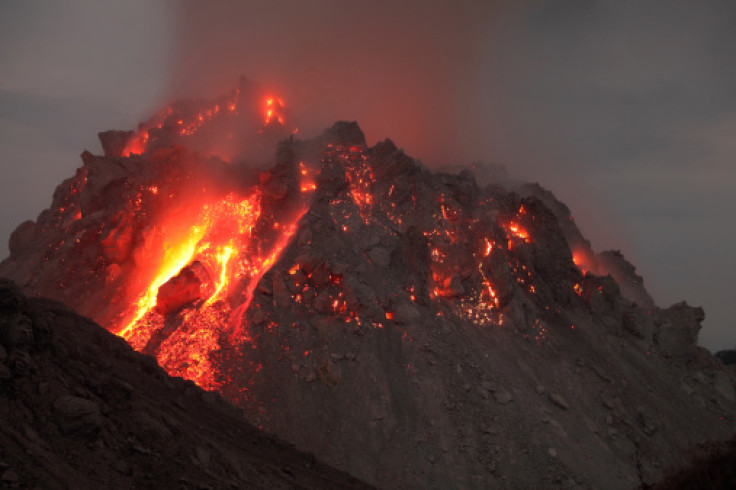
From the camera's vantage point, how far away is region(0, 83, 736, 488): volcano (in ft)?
Answer: 84.1

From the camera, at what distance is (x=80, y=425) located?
10.3 meters

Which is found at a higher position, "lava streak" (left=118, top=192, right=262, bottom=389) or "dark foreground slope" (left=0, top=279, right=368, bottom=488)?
"lava streak" (left=118, top=192, right=262, bottom=389)

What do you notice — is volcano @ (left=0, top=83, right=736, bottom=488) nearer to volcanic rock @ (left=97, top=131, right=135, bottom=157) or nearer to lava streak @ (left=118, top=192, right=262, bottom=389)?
lava streak @ (left=118, top=192, right=262, bottom=389)

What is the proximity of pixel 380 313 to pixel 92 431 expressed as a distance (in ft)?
71.7

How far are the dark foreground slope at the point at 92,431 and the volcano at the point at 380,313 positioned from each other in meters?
10.6

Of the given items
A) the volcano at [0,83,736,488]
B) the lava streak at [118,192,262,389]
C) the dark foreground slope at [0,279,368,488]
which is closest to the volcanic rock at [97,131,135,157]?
the volcano at [0,83,736,488]

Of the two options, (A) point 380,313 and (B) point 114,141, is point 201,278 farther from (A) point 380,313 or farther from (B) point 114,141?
(B) point 114,141

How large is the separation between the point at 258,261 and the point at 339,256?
21.0ft

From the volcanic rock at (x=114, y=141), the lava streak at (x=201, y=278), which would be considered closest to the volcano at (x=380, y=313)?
the lava streak at (x=201, y=278)

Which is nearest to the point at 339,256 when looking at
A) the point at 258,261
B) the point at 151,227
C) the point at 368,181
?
the point at 258,261

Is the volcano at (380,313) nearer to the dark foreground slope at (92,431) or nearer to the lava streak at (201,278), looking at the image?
the lava streak at (201,278)

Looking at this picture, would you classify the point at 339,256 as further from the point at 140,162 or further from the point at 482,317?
the point at 140,162

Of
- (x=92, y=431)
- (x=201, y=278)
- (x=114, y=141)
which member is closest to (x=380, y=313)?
(x=201, y=278)

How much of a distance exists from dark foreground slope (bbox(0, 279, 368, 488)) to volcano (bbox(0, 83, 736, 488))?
10.6 metres
